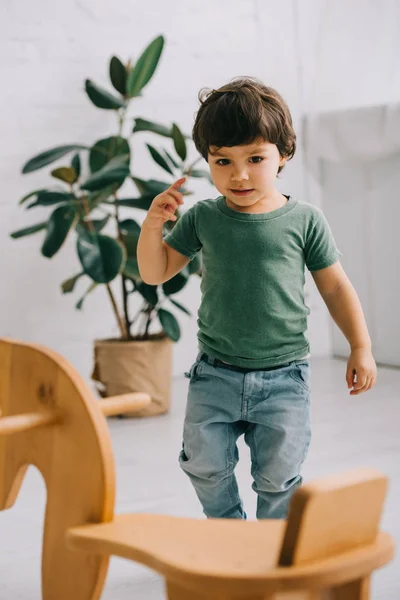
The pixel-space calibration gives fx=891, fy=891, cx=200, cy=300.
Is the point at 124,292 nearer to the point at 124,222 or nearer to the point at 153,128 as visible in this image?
the point at 124,222

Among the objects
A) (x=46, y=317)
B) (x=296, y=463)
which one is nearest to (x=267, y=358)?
(x=296, y=463)

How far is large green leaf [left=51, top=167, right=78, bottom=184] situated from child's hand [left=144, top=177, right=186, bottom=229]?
4.47 ft

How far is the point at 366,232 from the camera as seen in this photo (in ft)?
11.6

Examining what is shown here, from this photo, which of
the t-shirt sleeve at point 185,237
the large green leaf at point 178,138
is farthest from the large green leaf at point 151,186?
the t-shirt sleeve at point 185,237

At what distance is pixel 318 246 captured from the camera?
55.5 inches

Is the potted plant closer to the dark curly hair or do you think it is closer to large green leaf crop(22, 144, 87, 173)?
large green leaf crop(22, 144, 87, 173)

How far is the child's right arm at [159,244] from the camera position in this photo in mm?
1307

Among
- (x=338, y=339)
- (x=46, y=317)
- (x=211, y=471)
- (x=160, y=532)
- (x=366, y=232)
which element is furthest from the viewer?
(x=338, y=339)

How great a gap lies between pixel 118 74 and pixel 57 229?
23.6 inches

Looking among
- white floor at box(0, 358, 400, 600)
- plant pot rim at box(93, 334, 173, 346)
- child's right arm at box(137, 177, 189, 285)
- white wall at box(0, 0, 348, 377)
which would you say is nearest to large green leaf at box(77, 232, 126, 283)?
plant pot rim at box(93, 334, 173, 346)

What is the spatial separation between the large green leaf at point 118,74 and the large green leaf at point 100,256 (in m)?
0.57

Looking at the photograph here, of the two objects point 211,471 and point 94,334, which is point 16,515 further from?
point 94,334

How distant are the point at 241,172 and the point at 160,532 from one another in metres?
0.62

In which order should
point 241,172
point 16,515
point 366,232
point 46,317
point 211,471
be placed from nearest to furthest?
point 241,172 → point 211,471 → point 16,515 → point 46,317 → point 366,232
